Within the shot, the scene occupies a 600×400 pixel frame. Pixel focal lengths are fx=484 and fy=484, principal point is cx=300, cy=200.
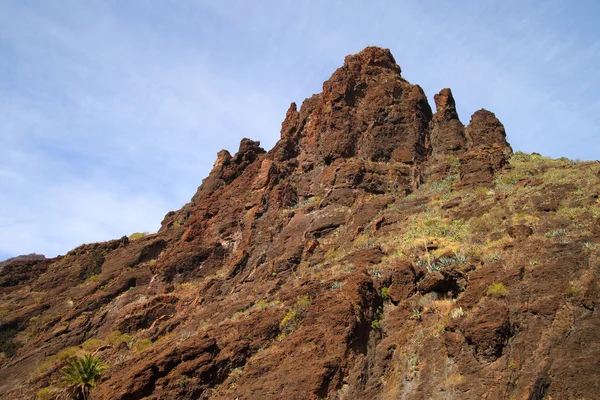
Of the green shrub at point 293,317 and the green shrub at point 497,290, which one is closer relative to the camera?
the green shrub at point 497,290

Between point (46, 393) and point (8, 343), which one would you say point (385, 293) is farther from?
point (8, 343)

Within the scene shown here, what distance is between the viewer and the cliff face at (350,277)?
17.2m

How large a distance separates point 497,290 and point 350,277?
6.78 meters

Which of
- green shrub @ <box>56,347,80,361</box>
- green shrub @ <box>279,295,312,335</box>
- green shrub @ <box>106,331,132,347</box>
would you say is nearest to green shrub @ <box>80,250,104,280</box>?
green shrub @ <box>56,347,80,361</box>

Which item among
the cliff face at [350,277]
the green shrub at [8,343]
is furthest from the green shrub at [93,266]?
the green shrub at [8,343]

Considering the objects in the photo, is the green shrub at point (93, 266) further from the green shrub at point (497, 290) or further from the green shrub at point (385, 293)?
the green shrub at point (497, 290)

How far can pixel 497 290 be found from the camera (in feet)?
61.0

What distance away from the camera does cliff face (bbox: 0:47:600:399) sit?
1720 cm

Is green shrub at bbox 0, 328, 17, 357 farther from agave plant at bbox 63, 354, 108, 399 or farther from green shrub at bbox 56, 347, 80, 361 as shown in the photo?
agave plant at bbox 63, 354, 108, 399

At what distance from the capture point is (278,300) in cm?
2472

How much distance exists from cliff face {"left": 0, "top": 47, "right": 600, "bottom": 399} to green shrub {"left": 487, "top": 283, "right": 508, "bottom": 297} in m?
0.06

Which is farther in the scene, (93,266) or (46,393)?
(93,266)

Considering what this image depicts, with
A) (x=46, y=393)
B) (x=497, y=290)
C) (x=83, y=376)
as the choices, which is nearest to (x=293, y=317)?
(x=497, y=290)

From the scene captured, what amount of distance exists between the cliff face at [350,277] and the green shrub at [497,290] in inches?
2.3
